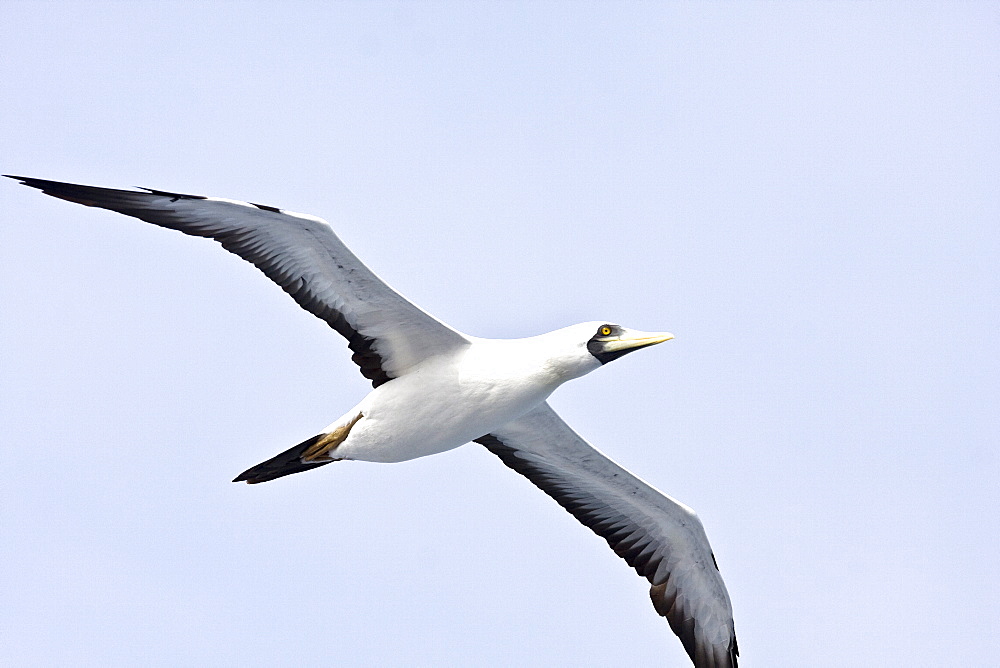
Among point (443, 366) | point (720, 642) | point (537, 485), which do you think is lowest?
point (720, 642)

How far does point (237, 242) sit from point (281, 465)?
314cm

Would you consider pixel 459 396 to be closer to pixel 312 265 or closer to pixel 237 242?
pixel 312 265

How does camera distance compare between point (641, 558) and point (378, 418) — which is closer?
point (378, 418)

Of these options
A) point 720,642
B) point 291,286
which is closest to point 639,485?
point 720,642

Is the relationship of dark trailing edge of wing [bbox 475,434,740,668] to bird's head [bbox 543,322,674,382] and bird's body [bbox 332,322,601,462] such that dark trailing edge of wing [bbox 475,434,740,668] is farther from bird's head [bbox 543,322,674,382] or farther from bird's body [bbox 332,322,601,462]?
bird's head [bbox 543,322,674,382]

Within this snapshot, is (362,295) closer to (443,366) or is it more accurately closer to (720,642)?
(443,366)

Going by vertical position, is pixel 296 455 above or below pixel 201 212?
below

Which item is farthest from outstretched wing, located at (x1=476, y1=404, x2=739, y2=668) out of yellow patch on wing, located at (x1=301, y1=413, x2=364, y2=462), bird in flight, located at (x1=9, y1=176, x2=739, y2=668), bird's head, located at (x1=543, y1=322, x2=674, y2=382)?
yellow patch on wing, located at (x1=301, y1=413, x2=364, y2=462)

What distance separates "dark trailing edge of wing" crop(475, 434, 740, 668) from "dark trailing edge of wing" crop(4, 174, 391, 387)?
275 centimetres

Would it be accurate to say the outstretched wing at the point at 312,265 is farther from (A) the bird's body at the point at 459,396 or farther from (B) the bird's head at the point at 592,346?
(B) the bird's head at the point at 592,346

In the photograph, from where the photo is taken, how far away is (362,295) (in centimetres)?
1717

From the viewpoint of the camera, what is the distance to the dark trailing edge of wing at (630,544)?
1961 centimetres

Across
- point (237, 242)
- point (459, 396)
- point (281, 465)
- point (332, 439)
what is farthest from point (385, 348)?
point (237, 242)

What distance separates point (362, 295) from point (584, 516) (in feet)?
17.2
